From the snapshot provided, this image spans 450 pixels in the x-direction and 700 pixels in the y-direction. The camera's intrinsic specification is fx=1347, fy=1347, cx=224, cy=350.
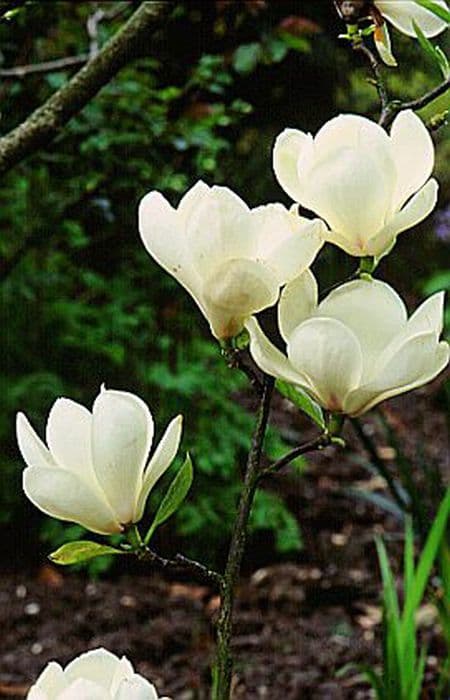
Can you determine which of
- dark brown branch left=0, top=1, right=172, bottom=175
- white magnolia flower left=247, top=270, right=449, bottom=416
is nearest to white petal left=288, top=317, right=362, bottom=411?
white magnolia flower left=247, top=270, right=449, bottom=416

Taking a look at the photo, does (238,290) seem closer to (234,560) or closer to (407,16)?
(234,560)

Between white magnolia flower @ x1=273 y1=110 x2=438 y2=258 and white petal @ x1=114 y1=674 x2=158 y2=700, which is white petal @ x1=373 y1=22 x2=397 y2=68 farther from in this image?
white petal @ x1=114 y1=674 x2=158 y2=700

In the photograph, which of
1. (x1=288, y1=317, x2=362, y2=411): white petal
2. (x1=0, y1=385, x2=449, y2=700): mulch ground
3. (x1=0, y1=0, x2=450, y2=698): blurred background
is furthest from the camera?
(x1=0, y1=385, x2=449, y2=700): mulch ground

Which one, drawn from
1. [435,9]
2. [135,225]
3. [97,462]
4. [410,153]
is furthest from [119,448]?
[135,225]

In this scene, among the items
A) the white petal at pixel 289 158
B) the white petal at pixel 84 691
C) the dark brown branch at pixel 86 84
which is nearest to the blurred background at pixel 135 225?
the dark brown branch at pixel 86 84

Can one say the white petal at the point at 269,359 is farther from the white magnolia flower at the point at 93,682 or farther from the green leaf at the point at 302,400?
the white magnolia flower at the point at 93,682

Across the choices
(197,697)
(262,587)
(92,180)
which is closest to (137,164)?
(92,180)

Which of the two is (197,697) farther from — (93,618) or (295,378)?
(295,378)
